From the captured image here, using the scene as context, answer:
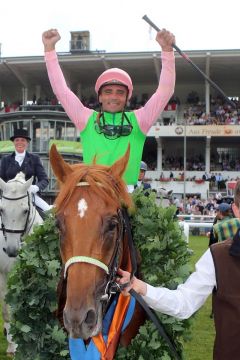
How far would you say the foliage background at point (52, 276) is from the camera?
328 centimetres

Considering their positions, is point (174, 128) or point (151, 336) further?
point (174, 128)

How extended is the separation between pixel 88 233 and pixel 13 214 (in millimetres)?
3754

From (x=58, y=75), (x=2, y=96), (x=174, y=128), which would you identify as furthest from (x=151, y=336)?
(x=2, y=96)

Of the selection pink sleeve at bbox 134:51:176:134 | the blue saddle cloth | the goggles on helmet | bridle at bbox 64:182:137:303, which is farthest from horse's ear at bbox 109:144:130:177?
pink sleeve at bbox 134:51:176:134

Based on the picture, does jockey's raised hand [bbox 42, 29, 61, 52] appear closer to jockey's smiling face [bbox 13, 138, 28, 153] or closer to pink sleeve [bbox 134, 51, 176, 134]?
pink sleeve [bbox 134, 51, 176, 134]

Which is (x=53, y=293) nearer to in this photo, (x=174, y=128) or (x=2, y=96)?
(x=174, y=128)

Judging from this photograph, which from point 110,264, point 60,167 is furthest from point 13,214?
point 110,264

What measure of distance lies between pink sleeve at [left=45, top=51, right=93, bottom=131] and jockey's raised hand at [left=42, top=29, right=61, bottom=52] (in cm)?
4

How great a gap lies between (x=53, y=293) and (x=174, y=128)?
32585 mm

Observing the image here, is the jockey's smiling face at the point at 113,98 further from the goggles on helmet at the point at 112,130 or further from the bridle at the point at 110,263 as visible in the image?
the bridle at the point at 110,263

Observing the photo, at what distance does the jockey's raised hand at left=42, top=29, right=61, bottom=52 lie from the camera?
3721 mm

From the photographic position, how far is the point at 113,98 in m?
3.58

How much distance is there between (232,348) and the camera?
94.3 inches

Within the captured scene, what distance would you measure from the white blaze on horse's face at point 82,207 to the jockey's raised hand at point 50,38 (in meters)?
1.73
